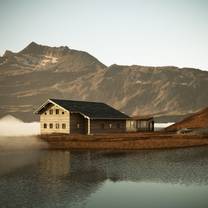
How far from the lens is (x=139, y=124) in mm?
94125

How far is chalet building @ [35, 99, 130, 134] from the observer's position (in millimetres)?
78188

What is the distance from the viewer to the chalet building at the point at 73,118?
78188 mm

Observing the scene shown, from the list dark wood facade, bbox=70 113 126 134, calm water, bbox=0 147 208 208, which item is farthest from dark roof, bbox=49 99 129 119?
calm water, bbox=0 147 208 208

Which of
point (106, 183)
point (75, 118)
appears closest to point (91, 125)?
point (75, 118)

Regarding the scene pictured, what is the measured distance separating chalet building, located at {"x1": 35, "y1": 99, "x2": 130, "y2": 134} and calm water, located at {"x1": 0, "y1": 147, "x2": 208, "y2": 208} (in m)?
35.5

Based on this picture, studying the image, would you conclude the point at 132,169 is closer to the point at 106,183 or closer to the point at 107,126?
the point at 106,183

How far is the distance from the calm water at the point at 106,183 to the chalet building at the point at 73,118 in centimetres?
3552

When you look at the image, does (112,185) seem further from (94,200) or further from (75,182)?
(94,200)

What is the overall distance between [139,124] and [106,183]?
65.0 m

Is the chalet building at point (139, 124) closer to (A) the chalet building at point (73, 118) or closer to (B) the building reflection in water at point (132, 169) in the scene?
(A) the chalet building at point (73, 118)

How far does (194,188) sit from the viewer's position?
26969mm

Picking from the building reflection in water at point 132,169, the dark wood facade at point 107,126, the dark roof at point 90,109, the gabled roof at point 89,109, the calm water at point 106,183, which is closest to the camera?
the calm water at point 106,183

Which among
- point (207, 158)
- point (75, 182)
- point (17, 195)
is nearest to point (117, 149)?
point (207, 158)

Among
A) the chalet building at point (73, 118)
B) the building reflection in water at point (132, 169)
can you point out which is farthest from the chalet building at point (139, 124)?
the building reflection in water at point (132, 169)
